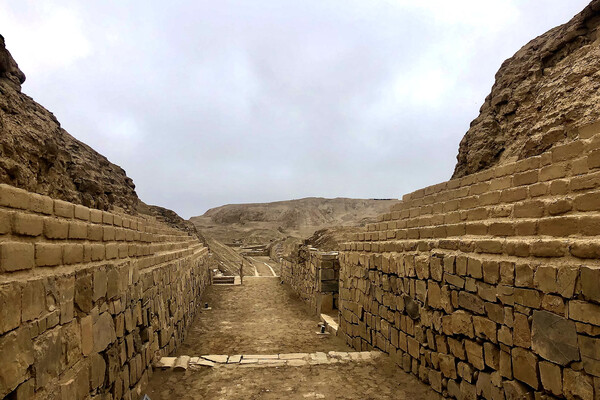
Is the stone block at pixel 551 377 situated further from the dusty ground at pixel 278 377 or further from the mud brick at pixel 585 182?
the dusty ground at pixel 278 377

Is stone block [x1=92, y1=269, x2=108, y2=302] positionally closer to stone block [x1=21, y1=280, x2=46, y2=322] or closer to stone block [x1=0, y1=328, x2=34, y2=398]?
stone block [x1=21, y1=280, x2=46, y2=322]

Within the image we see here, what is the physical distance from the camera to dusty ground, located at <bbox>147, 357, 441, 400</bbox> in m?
4.79

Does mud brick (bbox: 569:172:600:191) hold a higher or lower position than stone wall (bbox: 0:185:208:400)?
higher

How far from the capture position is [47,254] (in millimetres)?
2592

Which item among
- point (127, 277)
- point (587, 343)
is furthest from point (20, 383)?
point (587, 343)

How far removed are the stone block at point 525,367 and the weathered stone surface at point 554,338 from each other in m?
0.12

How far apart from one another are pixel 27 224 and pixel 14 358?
87 centimetres

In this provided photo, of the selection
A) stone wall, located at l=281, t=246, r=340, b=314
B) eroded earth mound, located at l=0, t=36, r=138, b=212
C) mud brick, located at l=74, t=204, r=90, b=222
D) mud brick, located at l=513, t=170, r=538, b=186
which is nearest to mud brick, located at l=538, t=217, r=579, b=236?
mud brick, located at l=513, t=170, r=538, b=186

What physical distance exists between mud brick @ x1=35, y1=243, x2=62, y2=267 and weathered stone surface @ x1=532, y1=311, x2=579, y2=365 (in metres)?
3.96

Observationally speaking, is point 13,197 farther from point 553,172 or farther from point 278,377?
point 553,172

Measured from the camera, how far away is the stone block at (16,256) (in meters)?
2.10

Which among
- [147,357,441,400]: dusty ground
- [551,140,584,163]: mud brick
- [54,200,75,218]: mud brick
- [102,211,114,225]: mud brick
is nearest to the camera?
[54,200,75,218]: mud brick

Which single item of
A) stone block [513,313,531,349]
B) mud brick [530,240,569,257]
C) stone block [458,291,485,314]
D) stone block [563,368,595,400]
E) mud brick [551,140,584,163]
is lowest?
stone block [563,368,595,400]

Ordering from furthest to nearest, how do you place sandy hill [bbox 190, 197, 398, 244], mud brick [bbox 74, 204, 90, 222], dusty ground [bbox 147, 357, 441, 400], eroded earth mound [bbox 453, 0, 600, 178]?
sandy hill [bbox 190, 197, 398, 244], eroded earth mound [bbox 453, 0, 600, 178], dusty ground [bbox 147, 357, 441, 400], mud brick [bbox 74, 204, 90, 222]
